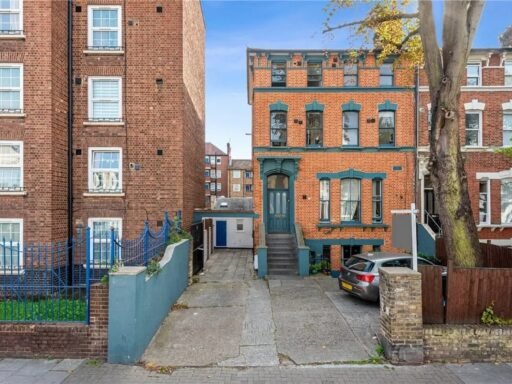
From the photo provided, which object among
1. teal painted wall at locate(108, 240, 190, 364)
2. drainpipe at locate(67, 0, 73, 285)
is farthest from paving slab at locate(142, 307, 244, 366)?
drainpipe at locate(67, 0, 73, 285)

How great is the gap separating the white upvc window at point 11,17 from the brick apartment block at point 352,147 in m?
8.92

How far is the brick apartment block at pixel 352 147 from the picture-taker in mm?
15390

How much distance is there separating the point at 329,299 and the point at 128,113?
9.94 meters

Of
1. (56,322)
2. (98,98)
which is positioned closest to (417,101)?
(98,98)

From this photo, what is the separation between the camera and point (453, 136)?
24.6 feet

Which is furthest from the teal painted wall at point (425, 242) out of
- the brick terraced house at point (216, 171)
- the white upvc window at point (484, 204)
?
the brick terraced house at point (216, 171)

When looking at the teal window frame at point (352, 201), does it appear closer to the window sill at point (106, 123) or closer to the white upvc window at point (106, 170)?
the white upvc window at point (106, 170)

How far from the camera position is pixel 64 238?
12.5 metres

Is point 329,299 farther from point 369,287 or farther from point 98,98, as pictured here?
point 98,98

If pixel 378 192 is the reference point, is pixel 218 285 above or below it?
below

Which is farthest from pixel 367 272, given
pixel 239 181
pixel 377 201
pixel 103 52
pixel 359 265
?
pixel 239 181

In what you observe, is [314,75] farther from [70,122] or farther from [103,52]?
[70,122]

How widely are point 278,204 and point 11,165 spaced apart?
35.4 feet

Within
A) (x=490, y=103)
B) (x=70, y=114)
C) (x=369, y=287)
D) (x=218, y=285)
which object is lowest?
(x=218, y=285)
